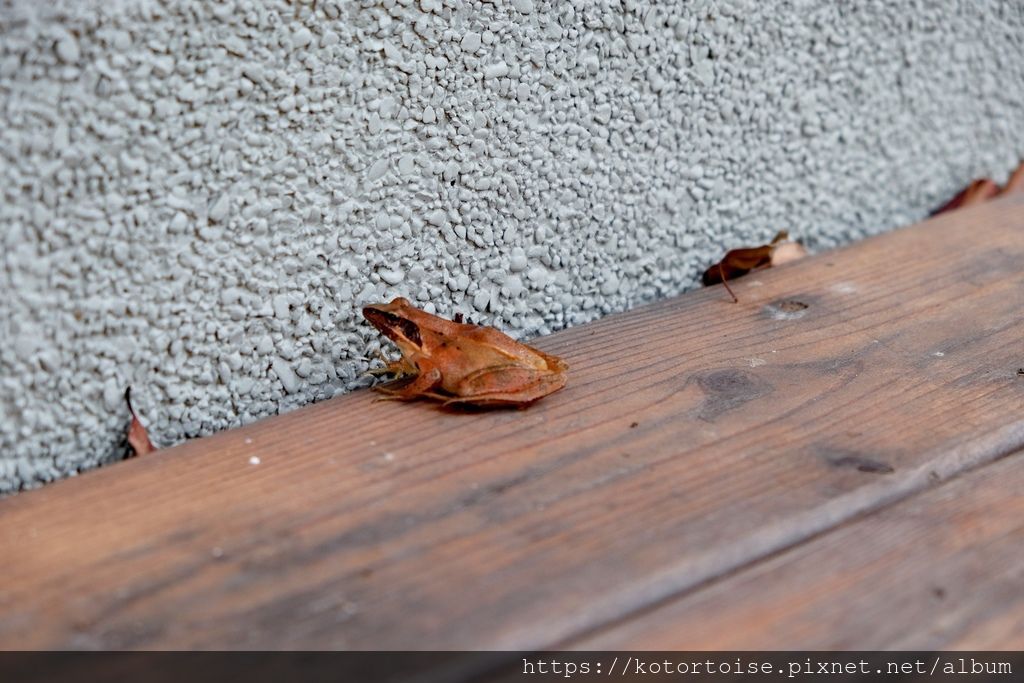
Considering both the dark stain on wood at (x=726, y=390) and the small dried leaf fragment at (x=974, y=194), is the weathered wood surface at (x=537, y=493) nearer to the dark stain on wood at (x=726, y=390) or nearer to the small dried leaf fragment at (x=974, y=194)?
the dark stain on wood at (x=726, y=390)

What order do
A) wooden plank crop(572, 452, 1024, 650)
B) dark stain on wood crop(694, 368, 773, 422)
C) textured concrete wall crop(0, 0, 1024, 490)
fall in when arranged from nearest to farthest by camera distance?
wooden plank crop(572, 452, 1024, 650), textured concrete wall crop(0, 0, 1024, 490), dark stain on wood crop(694, 368, 773, 422)

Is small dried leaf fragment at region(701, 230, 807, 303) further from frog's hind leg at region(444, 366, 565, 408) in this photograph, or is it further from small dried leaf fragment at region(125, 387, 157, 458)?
small dried leaf fragment at region(125, 387, 157, 458)

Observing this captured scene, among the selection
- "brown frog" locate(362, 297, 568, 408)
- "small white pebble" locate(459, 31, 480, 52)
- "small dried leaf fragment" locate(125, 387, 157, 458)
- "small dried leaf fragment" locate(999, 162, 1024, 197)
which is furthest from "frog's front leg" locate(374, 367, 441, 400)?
"small dried leaf fragment" locate(999, 162, 1024, 197)

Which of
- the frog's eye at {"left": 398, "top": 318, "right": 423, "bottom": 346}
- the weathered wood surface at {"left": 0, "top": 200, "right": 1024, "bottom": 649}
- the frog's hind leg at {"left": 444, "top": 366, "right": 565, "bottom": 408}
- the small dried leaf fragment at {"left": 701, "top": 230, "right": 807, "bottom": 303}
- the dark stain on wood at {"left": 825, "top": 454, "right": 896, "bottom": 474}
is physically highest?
the frog's eye at {"left": 398, "top": 318, "right": 423, "bottom": 346}

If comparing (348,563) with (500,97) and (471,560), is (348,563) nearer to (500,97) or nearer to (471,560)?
(471,560)

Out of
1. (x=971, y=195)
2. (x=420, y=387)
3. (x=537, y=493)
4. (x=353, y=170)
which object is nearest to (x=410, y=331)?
(x=420, y=387)

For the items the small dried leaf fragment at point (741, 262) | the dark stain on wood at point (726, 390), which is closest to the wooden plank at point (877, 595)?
the dark stain on wood at point (726, 390)

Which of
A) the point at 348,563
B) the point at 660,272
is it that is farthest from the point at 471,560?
the point at 660,272
